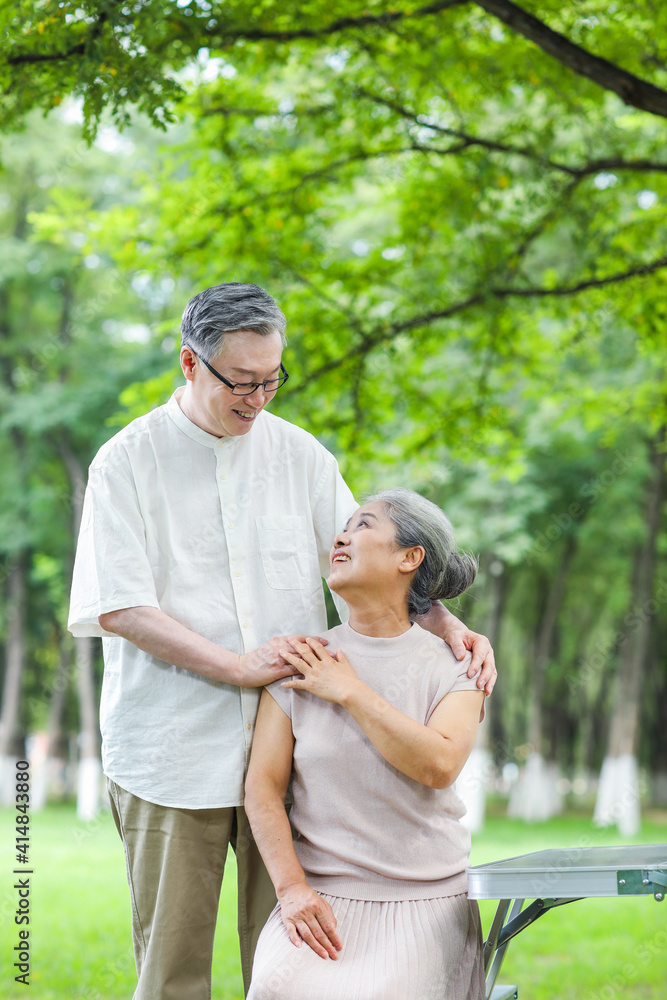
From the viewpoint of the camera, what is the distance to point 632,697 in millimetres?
14430

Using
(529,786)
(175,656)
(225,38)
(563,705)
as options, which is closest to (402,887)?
(175,656)

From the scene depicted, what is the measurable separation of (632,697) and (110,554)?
43.7 ft

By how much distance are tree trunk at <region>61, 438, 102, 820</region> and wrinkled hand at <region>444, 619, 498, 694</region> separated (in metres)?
12.7

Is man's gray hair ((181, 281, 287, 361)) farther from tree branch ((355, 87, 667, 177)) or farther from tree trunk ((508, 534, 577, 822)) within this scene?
tree trunk ((508, 534, 577, 822))

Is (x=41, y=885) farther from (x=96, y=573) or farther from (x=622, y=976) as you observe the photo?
(x=96, y=573)

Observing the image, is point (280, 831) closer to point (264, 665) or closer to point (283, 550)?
point (264, 665)

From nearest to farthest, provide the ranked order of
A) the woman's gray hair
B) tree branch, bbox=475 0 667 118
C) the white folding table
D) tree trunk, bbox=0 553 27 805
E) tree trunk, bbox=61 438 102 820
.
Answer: the white folding table
the woman's gray hair
tree branch, bbox=475 0 667 118
tree trunk, bbox=61 438 102 820
tree trunk, bbox=0 553 27 805

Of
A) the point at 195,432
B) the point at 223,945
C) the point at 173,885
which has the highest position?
the point at 195,432

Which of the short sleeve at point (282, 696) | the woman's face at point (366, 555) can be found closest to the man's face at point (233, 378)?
the woman's face at point (366, 555)

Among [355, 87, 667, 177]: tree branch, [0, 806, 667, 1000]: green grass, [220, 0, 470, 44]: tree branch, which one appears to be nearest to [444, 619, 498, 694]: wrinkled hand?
[220, 0, 470, 44]: tree branch

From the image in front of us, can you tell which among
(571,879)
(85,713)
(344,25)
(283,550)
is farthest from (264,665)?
(85,713)

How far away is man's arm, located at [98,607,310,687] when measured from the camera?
239cm

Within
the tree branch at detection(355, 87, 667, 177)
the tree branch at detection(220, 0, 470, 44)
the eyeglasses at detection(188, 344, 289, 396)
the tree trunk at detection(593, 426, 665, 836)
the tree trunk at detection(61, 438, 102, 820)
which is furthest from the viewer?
the tree trunk at detection(61, 438, 102, 820)

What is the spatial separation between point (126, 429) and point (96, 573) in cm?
42
